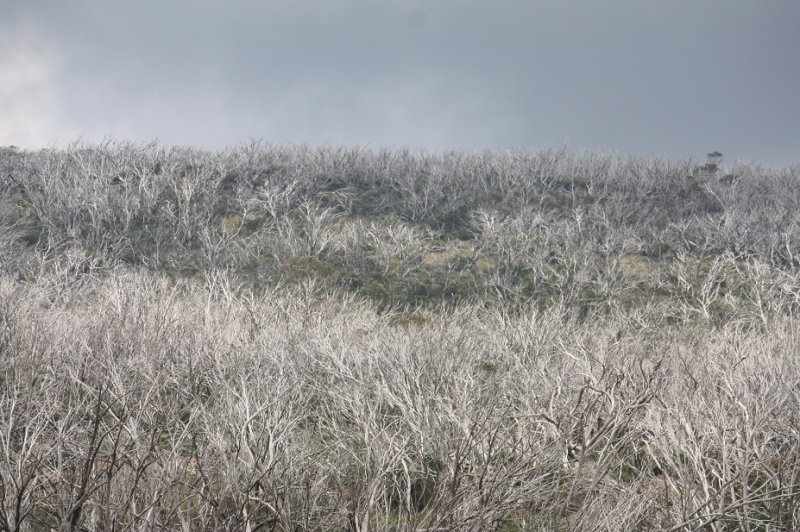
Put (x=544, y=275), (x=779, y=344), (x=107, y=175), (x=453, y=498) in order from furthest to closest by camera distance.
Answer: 1. (x=107, y=175)
2. (x=544, y=275)
3. (x=779, y=344)
4. (x=453, y=498)

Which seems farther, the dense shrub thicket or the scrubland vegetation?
the dense shrub thicket

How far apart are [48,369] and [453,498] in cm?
753

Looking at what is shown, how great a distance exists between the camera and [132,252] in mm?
33875

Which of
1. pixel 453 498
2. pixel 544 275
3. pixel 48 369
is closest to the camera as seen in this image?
pixel 453 498

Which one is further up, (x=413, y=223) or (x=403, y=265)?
(x=413, y=223)

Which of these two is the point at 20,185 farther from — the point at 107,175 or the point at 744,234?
the point at 744,234

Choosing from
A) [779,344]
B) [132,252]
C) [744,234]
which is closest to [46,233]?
[132,252]

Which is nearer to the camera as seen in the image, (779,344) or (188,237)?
(779,344)

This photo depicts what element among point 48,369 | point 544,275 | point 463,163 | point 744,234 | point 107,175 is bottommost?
point 48,369

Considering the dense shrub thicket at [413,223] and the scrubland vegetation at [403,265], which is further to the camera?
the dense shrub thicket at [413,223]

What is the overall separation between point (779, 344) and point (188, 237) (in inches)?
1296

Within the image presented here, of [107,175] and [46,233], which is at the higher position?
[107,175]

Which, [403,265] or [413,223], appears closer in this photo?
[403,265]

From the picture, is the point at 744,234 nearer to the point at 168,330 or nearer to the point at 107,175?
the point at 168,330
